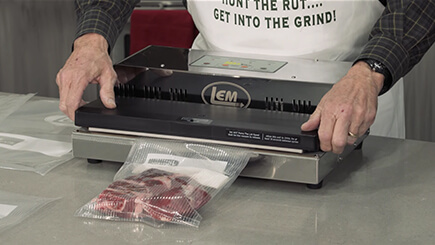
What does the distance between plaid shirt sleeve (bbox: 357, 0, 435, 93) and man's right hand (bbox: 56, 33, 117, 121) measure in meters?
0.50

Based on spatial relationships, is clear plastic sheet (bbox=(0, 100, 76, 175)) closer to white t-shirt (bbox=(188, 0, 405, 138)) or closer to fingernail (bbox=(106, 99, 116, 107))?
fingernail (bbox=(106, 99, 116, 107))

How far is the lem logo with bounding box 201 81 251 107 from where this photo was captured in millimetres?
1340

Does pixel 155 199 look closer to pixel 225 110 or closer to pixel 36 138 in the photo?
pixel 225 110

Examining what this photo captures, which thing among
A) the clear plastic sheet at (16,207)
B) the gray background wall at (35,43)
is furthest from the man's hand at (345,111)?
the gray background wall at (35,43)

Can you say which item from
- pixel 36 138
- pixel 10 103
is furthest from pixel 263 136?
pixel 10 103

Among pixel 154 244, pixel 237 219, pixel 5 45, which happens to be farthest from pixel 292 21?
pixel 5 45

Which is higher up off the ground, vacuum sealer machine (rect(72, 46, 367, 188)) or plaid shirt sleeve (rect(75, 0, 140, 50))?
plaid shirt sleeve (rect(75, 0, 140, 50))

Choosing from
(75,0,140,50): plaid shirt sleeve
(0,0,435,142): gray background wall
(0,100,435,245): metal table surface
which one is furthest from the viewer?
(0,0,435,142): gray background wall

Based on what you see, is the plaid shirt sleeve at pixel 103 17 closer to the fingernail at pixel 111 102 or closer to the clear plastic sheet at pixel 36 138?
the clear plastic sheet at pixel 36 138

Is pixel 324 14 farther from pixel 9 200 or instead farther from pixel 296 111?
pixel 9 200

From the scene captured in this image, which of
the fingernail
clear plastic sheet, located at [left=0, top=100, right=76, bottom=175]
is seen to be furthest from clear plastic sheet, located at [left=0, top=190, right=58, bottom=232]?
the fingernail

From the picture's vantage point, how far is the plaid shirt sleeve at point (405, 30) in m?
1.41

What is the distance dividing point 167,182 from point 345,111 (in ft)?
1.06

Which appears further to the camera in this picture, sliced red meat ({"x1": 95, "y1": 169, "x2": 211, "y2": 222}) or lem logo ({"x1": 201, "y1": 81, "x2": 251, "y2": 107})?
lem logo ({"x1": 201, "y1": 81, "x2": 251, "y2": 107})
